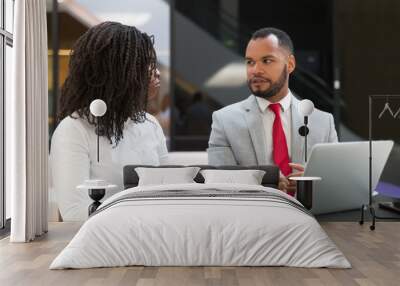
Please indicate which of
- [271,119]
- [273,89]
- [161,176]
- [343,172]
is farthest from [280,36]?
[161,176]

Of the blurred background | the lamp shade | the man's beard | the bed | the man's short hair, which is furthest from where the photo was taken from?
the blurred background

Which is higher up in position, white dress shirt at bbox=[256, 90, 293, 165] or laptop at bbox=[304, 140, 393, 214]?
white dress shirt at bbox=[256, 90, 293, 165]

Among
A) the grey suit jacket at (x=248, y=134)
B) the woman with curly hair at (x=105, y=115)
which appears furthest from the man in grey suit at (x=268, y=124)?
the woman with curly hair at (x=105, y=115)

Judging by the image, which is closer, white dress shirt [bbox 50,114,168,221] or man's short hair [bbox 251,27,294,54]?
white dress shirt [bbox 50,114,168,221]

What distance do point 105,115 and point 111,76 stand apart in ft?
1.10

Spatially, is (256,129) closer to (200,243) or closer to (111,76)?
(111,76)

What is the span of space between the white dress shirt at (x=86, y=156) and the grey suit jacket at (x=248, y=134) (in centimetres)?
62

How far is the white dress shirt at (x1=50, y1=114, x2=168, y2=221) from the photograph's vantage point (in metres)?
5.30

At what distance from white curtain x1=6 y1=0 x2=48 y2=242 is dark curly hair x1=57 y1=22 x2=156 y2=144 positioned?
27cm

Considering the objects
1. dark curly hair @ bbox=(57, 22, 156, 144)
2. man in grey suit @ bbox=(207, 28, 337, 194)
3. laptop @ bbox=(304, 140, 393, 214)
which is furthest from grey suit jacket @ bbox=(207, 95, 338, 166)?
dark curly hair @ bbox=(57, 22, 156, 144)

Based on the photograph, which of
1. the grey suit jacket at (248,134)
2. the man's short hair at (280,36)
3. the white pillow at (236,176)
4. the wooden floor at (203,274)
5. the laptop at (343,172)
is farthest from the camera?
the man's short hair at (280,36)

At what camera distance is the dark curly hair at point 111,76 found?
545 centimetres

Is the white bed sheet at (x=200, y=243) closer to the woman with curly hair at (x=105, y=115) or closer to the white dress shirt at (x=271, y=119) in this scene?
the woman with curly hair at (x=105, y=115)

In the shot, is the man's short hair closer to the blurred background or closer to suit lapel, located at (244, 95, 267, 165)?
the blurred background
